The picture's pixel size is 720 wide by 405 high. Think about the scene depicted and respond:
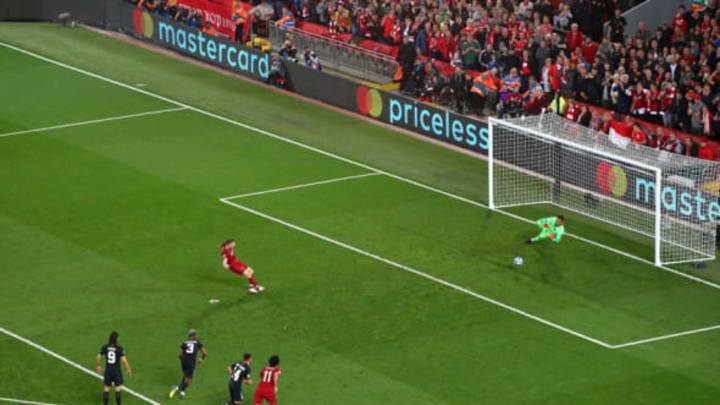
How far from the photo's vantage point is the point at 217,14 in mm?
55656

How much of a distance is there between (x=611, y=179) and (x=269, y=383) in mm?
15524

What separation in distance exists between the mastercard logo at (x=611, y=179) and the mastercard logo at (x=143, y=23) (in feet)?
79.2

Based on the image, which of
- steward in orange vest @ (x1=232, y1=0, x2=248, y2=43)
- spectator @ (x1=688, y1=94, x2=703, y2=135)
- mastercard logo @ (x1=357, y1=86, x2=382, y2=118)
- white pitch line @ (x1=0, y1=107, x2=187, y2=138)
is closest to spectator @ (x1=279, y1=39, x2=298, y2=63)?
steward in orange vest @ (x1=232, y1=0, x2=248, y2=43)

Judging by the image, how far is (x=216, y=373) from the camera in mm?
28234

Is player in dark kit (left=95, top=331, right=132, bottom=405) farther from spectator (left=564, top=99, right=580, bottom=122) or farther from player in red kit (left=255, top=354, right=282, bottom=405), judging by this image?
spectator (left=564, top=99, right=580, bottom=122)

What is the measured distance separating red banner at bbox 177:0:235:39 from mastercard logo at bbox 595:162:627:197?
21.7 m

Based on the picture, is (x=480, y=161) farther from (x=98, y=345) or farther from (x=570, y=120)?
(x=98, y=345)

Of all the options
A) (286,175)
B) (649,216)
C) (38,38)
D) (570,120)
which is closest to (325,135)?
(286,175)

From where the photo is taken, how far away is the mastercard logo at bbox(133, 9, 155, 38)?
55.6 meters

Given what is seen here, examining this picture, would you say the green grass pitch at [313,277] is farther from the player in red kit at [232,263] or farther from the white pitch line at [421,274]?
the player in red kit at [232,263]

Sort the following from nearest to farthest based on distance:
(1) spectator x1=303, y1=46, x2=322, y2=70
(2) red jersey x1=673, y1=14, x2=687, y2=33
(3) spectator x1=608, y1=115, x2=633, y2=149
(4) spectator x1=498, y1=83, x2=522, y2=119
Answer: (3) spectator x1=608, y1=115, x2=633, y2=149
(2) red jersey x1=673, y1=14, x2=687, y2=33
(4) spectator x1=498, y1=83, x2=522, y2=119
(1) spectator x1=303, y1=46, x2=322, y2=70

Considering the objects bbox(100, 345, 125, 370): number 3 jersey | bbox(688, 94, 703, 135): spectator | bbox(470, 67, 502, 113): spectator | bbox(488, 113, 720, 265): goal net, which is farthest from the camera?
bbox(470, 67, 502, 113): spectator

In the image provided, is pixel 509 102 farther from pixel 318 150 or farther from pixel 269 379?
pixel 269 379

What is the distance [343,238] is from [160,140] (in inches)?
419
